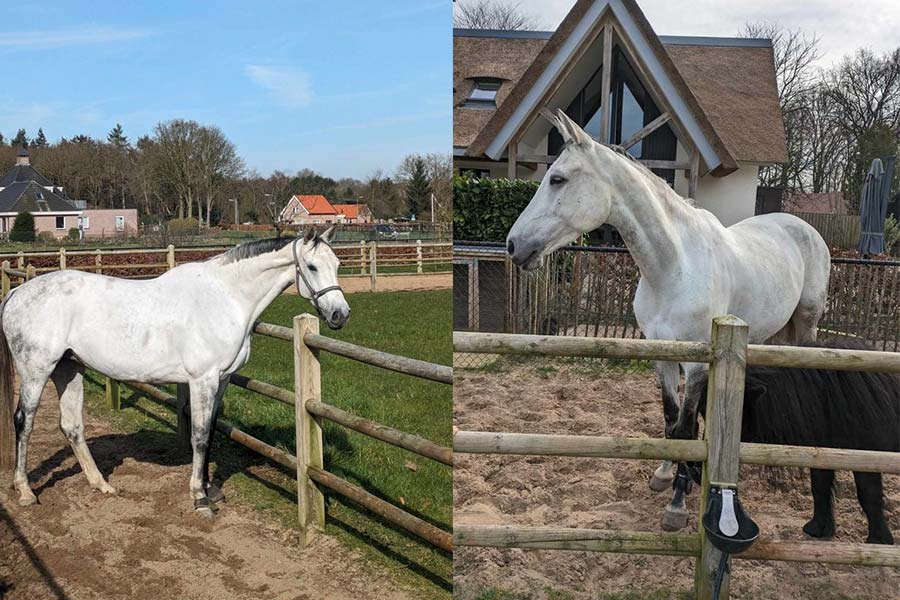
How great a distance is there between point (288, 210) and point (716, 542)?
4.08ft

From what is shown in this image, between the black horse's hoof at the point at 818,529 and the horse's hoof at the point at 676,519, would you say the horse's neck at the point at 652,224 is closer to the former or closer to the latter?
the horse's hoof at the point at 676,519

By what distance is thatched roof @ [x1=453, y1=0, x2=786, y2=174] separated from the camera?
1038mm

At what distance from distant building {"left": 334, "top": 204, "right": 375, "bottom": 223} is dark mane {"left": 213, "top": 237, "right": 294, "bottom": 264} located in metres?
1.09

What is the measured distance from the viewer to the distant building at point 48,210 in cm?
215

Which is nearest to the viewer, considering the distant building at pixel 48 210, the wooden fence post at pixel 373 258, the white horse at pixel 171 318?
the distant building at pixel 48 210

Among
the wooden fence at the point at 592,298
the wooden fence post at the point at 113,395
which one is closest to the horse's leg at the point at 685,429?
the wooden fence at the point at 592,298

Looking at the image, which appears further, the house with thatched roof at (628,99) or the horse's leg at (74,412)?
the horse's leg at (74,412)

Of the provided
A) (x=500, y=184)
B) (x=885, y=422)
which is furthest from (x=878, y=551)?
(x=500, y=184)

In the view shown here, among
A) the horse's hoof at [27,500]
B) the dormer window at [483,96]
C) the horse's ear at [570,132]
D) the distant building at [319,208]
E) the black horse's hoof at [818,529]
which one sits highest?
the dormer window at [483,96]

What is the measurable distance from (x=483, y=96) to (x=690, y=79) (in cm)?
52

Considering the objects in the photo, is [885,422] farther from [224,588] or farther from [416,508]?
[224,588]

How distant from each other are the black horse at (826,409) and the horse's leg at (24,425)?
86.0 inches

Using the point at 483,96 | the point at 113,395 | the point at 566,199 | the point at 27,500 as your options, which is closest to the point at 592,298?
the point at 566,199

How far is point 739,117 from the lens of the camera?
1.41 meters
